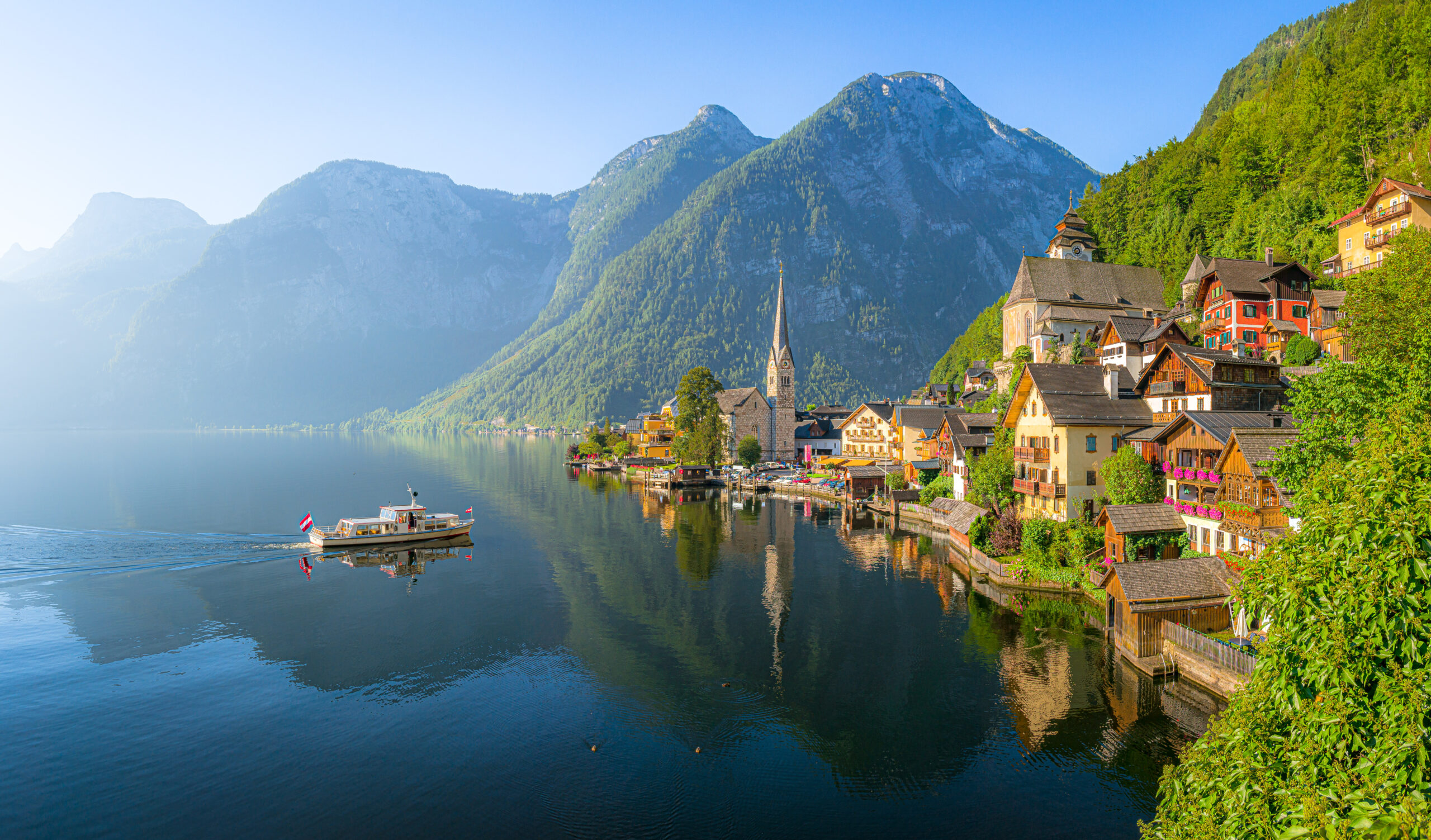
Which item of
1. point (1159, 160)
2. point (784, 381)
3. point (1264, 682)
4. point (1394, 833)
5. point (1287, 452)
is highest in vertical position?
point (1159, 160)

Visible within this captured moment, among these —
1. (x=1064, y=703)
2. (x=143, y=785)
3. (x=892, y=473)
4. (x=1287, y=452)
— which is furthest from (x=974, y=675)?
(x=892, y=473)

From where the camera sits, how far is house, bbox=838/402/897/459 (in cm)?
11444

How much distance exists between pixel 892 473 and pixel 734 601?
47.5 m

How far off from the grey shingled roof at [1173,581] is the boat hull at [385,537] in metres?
57.4

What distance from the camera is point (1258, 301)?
6038 cm

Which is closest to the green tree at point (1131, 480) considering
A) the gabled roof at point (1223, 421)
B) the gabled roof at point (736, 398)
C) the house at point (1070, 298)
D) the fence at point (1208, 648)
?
the gabled roof at point (1223, 421)

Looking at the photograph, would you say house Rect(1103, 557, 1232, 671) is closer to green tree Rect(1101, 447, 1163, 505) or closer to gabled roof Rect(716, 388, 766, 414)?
green tree Rect(1101, 447, 1163, 505)

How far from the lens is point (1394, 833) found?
8250mm

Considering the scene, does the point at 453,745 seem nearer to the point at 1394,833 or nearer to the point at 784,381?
the point at 1394,833

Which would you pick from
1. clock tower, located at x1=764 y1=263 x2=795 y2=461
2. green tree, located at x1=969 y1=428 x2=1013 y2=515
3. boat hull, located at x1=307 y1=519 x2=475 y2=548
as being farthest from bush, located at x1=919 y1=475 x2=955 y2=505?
clock tower, located at x1=764 y1=263 x2=795 y2=461

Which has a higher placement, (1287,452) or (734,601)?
(1287,452)

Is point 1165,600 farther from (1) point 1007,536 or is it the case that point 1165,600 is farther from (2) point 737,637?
(2) point 737,637

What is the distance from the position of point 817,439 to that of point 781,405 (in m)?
10.6

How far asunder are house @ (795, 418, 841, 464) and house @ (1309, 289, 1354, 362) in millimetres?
81737
